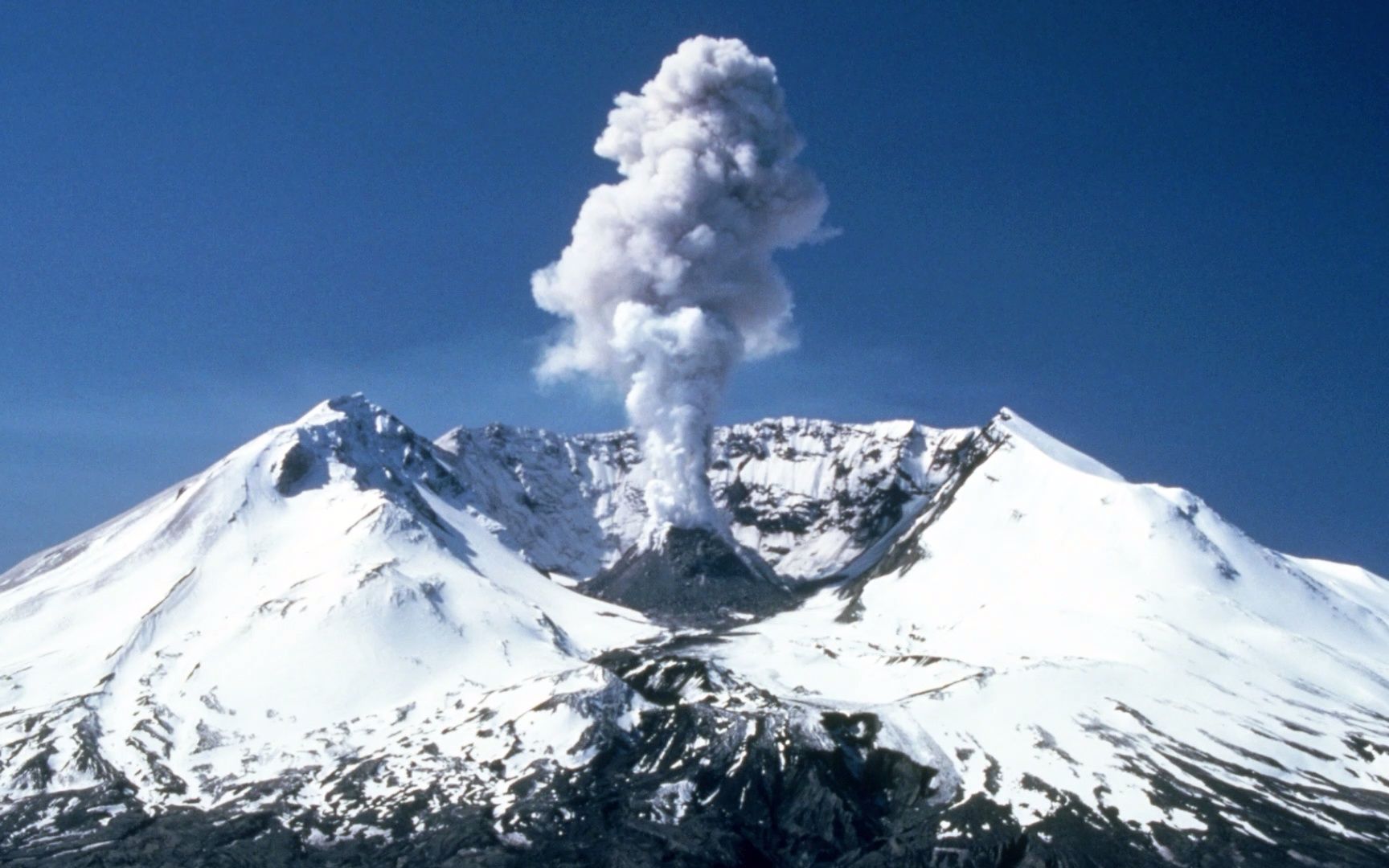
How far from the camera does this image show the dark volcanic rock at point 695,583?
178250 mm

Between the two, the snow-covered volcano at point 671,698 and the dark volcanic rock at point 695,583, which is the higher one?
the dark volcanic rock at point 695,583

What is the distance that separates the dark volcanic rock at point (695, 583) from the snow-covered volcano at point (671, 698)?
257cm

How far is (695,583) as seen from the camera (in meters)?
184

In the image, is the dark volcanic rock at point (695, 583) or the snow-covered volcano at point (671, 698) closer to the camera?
the snow-covered volcano at point (671, 698)

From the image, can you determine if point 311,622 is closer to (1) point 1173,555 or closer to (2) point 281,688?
(2) point 281,688

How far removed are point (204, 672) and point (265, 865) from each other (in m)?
43.4

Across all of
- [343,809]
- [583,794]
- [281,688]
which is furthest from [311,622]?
[583,794]

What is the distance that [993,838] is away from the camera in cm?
9712

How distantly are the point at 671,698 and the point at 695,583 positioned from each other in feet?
189

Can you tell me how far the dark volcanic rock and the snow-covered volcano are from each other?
101 inches

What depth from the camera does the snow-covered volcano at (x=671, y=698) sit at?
332 feet

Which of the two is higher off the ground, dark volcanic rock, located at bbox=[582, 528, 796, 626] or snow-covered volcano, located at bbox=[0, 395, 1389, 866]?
dark volcanic rock, located at bbox=[582, 528, 796, 626]

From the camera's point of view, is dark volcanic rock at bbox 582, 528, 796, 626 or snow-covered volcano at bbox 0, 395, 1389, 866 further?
dark volcanic rock at bbox 582, 528, 796, 626

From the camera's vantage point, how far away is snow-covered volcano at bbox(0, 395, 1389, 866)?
101062 mm
